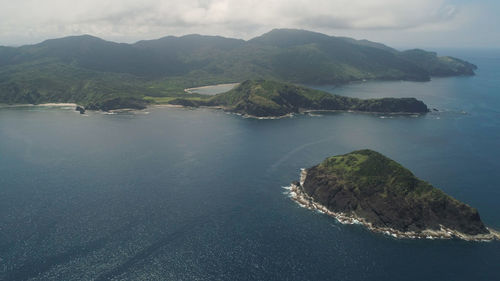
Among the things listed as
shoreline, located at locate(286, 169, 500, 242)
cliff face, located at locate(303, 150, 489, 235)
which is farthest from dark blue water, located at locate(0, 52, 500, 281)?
cliff face, located at locate(303, 150, 489, 235)

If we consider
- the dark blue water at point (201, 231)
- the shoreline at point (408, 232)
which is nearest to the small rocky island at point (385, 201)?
the shoreline at point (408, 232)

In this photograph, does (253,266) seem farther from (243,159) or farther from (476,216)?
(243,159)

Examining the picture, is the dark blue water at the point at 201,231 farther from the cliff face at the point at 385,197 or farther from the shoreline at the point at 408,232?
the cliff face at the point at 385,197

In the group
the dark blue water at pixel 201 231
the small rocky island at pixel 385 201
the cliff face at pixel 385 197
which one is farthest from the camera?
the cliff face at pixel 385 197

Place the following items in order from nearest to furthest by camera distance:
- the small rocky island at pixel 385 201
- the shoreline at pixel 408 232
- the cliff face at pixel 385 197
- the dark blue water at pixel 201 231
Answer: the dark blue water at pixel 201 231, the shoreline at pixel 408 232, the small rocky island at pixel 385 201, the cliff face at pixel 385 197

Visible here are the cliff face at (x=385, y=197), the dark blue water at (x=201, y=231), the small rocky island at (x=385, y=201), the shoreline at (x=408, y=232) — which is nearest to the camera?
the dark blue water at (x=201, y=231)

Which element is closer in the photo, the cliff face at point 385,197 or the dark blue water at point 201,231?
the dark blue water at point 201,231

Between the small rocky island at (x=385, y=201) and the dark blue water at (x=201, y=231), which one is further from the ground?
the small rocky island at (x=385, y=201)

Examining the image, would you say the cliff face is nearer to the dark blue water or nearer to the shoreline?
the shoreline
